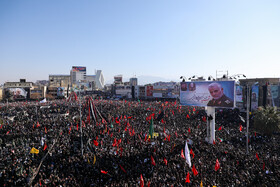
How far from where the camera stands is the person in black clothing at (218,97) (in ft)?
54.5

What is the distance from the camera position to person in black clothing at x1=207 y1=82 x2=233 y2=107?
1662 cm

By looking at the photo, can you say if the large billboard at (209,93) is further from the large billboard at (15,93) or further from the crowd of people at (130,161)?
the large billboard at (15,93)

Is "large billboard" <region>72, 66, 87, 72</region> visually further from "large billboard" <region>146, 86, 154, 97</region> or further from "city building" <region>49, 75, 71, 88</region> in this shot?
"large billboard" <region>146, 86, 154, 97</region>

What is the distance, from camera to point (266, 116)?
789 inches

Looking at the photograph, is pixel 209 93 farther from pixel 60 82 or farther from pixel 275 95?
pixel 60 82

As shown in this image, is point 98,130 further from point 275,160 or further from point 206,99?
point 275,160

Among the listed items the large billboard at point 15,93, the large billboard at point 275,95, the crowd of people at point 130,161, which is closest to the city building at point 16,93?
the large billboard at point 15,93

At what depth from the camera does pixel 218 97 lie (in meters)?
17.1

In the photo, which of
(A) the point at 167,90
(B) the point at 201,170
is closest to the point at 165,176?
A: (B) the point at 201,170

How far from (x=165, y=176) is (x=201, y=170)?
2.23 m

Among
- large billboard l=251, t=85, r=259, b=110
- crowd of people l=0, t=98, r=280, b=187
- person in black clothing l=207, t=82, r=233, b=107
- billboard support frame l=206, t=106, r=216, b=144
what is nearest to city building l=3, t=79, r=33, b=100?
crowd of people l=0, t=98, r=280, b=187

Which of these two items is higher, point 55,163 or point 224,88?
point 224,88

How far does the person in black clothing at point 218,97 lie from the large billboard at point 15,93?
188ft

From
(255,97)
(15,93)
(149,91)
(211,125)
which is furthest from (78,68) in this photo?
(211,125)
